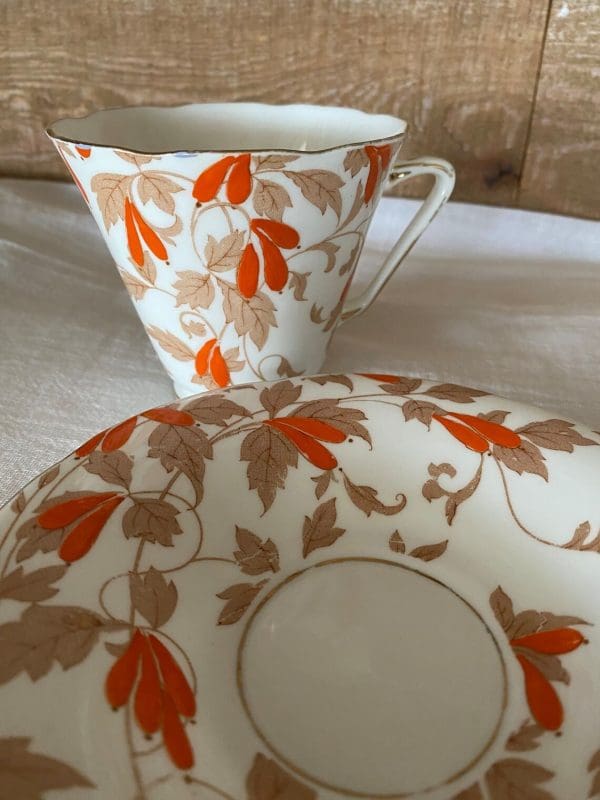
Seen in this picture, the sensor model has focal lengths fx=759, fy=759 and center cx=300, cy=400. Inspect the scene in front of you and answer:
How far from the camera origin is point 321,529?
0.97 feet

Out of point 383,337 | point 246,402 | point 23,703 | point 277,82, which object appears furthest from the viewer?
point 277,82

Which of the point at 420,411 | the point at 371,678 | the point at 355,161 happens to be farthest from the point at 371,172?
the point at 371,678

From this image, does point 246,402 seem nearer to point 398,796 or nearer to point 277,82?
point 398,796

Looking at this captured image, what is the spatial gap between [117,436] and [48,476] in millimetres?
32

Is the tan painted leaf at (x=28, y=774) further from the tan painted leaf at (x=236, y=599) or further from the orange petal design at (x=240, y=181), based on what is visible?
the orange petal design at (x=240, y=181)

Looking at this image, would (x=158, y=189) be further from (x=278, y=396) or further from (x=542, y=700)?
(x=542, y=700)

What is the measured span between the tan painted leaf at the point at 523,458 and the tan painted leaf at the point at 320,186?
0.43 feet

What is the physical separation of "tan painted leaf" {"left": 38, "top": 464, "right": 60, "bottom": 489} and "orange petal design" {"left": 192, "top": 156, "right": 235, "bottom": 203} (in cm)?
13

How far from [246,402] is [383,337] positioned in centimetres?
19

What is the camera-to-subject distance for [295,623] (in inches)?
10.5

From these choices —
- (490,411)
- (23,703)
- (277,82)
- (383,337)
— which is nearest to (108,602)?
(23,703)

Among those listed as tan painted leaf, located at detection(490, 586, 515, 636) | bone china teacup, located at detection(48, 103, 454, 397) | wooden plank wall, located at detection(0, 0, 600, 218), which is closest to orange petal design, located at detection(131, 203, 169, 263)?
bone china teacup, located at detection(48, 103, 454, 397)

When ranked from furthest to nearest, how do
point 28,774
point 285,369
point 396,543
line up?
1. point 285,369
2. point 396,543
3. point 28,774

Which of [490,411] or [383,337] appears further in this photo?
[383,337]
